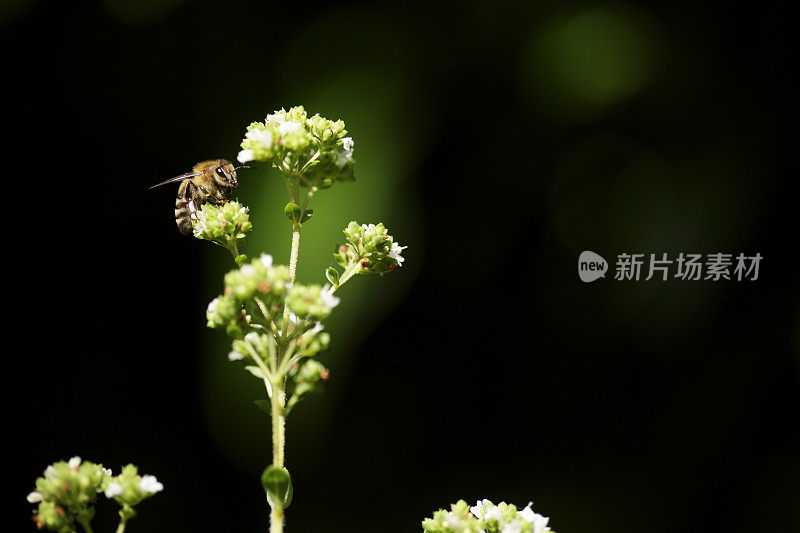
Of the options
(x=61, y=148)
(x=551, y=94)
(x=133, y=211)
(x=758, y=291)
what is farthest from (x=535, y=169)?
(x=61, y=148)

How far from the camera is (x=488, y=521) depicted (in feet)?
3.45

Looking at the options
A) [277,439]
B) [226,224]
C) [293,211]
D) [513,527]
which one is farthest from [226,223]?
[513,527]

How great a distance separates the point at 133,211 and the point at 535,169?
1.69 metres

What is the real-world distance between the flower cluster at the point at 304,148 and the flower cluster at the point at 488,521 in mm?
529

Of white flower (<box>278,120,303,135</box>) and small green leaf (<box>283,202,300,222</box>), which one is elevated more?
white flower (<box>278,120,303,135</box>)

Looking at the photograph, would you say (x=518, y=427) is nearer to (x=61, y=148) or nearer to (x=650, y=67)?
(x=650, y=67)

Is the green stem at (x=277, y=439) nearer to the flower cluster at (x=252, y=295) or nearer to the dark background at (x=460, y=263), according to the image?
the flower cluster at (x=252, y=295)

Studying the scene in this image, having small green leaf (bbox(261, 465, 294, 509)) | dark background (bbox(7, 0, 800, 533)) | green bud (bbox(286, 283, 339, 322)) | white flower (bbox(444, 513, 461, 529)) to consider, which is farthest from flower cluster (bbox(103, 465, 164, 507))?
dark background (bbox(7, 0, 800, 533))

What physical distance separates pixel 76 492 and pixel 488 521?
0.58m

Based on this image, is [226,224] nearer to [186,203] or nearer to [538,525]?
[186,203]

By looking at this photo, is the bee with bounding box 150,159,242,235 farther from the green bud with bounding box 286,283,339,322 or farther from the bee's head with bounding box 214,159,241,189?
the green bud with bounding box 286,283,339,322

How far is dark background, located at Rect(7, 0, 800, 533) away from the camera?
8.80ft

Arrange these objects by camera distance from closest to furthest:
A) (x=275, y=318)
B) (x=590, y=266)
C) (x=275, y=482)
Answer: (x=275, y=482) < (x=275, y=318) < (x=590, y=266)

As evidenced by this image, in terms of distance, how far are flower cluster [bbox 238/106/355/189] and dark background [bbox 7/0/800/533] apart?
1.42 metres
